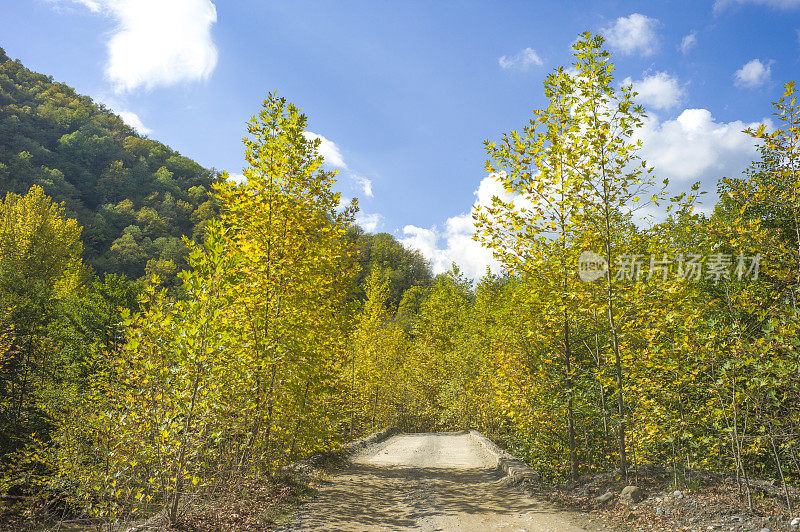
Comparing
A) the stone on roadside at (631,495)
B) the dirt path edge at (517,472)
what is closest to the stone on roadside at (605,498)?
the stone on roadside at (631,495)

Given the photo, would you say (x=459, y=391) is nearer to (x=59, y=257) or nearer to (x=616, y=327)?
(x=616, y=327)

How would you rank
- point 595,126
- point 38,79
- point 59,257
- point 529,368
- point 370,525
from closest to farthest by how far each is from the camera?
point 370,525 < point 595,126 < point 529,368 < point 59,257 < point 38,79

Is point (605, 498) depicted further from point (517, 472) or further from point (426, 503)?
point (426, 503)

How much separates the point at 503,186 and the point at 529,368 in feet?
10.7

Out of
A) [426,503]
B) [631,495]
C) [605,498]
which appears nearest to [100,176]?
[426,503]

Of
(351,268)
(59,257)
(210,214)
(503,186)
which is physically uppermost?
(210,214)

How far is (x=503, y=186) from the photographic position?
6.92 meters

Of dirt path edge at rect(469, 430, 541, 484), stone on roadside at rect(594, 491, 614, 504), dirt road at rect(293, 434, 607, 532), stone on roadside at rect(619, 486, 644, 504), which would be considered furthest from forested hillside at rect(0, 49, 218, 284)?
stone on roadside at rect(619, 486, 644, 504)

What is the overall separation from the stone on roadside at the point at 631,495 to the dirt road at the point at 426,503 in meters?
0.68

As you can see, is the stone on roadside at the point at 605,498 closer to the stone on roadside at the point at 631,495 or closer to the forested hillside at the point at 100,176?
the stone on roadside at the point at 631,495

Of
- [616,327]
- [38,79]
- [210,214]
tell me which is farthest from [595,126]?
[38,79]

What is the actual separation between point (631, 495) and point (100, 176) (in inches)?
3250

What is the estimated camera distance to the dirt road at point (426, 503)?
19.0ft

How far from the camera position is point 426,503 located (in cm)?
704
